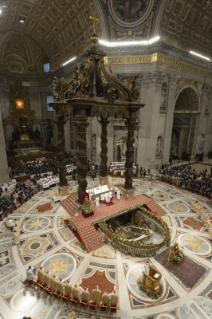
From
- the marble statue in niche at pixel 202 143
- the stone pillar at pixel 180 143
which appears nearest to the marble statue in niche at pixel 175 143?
the stone pillar at pixel 180 143

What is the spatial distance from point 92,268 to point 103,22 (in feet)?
69.8

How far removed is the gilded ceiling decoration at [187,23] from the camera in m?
17.7

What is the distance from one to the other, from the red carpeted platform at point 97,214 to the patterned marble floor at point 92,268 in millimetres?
435

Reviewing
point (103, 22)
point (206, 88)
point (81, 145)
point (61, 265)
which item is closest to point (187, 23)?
point (206, 88)

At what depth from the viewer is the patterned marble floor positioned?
20.6ft

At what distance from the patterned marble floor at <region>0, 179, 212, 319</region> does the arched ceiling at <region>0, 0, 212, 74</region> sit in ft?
59.4

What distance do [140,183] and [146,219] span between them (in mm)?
6803

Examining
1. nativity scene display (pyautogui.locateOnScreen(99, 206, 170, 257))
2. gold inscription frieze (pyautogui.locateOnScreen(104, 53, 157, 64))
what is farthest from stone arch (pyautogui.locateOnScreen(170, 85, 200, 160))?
nativity scene display (pyautogui.locateOnScreen(99, 206, 170, 257))

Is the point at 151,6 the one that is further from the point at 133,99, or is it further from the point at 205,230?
the point at 205,230

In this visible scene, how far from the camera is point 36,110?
3231 cm

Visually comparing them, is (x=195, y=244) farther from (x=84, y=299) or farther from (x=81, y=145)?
(x=81, y=145)

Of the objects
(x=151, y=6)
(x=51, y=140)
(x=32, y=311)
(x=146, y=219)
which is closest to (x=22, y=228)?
(x=32, y=311)

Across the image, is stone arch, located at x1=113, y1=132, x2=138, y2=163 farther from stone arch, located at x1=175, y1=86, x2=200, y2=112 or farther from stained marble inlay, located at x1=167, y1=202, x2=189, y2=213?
stone arch, located at x1=175, y1=86, x2=200, y2=112

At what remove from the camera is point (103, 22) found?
59.8 feet
